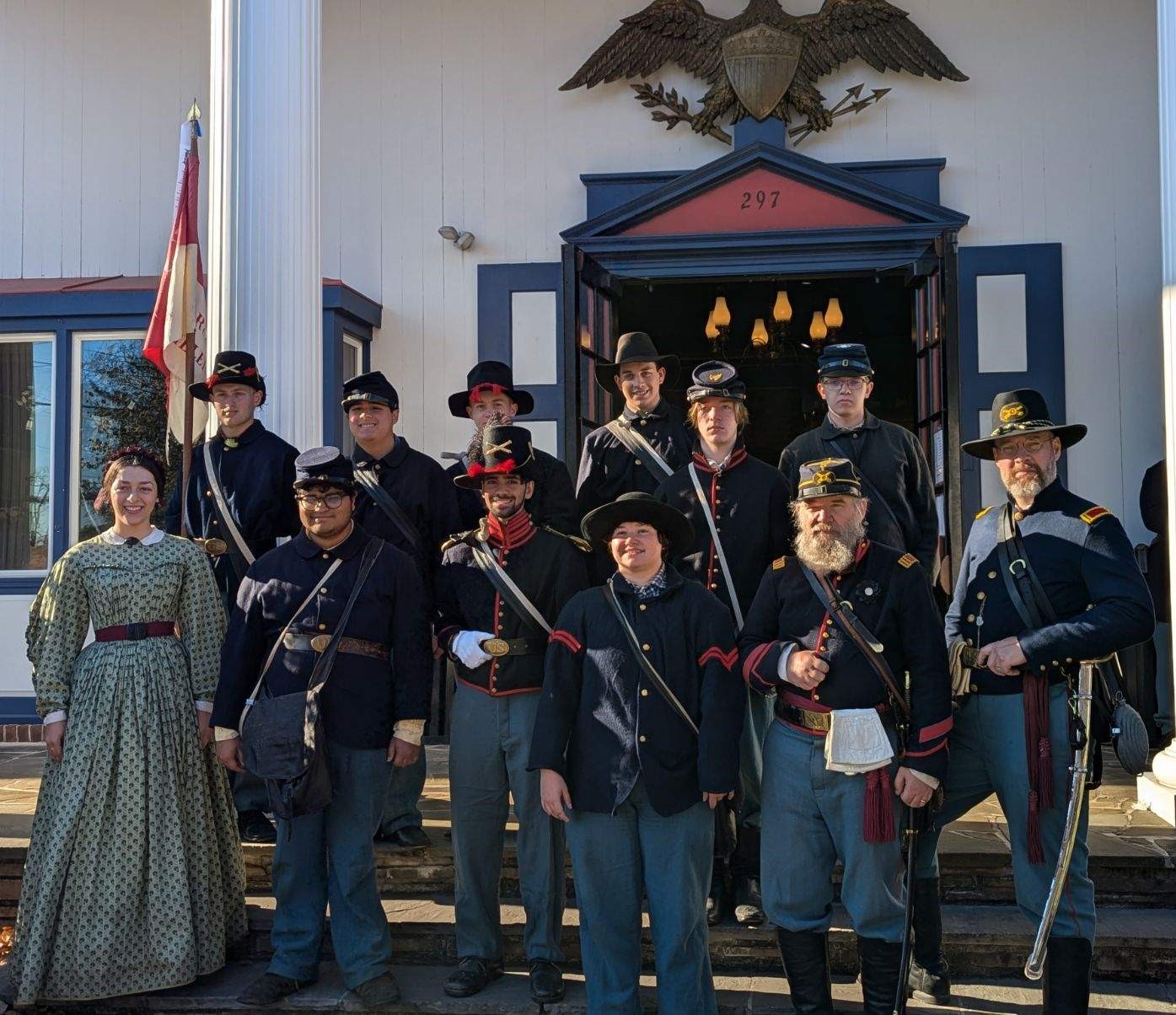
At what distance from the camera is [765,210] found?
7867 mm

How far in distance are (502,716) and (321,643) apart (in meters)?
0.66

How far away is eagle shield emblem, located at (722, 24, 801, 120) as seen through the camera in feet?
25.5

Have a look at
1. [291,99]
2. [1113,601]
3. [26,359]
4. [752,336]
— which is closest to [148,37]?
[26,359]

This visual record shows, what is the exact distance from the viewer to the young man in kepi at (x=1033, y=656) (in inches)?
152

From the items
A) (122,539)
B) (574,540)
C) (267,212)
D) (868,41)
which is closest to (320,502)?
(122,539)

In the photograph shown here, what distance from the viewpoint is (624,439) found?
4.96 meters

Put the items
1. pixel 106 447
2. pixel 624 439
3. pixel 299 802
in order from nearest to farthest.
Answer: pixel 299 802
pixel 624 439
pixel 106 447

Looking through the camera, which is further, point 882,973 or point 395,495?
point 395,495

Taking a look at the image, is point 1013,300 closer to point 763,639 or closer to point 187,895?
point 763,639

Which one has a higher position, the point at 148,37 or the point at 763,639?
the point at 148,37

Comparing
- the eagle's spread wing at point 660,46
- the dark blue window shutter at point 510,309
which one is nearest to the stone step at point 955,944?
the dark blue window shutter at point 510,309

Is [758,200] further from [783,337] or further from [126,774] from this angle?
[126,774]

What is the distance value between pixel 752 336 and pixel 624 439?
603 cm

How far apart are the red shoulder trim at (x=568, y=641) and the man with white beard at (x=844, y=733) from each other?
0.53 metres
